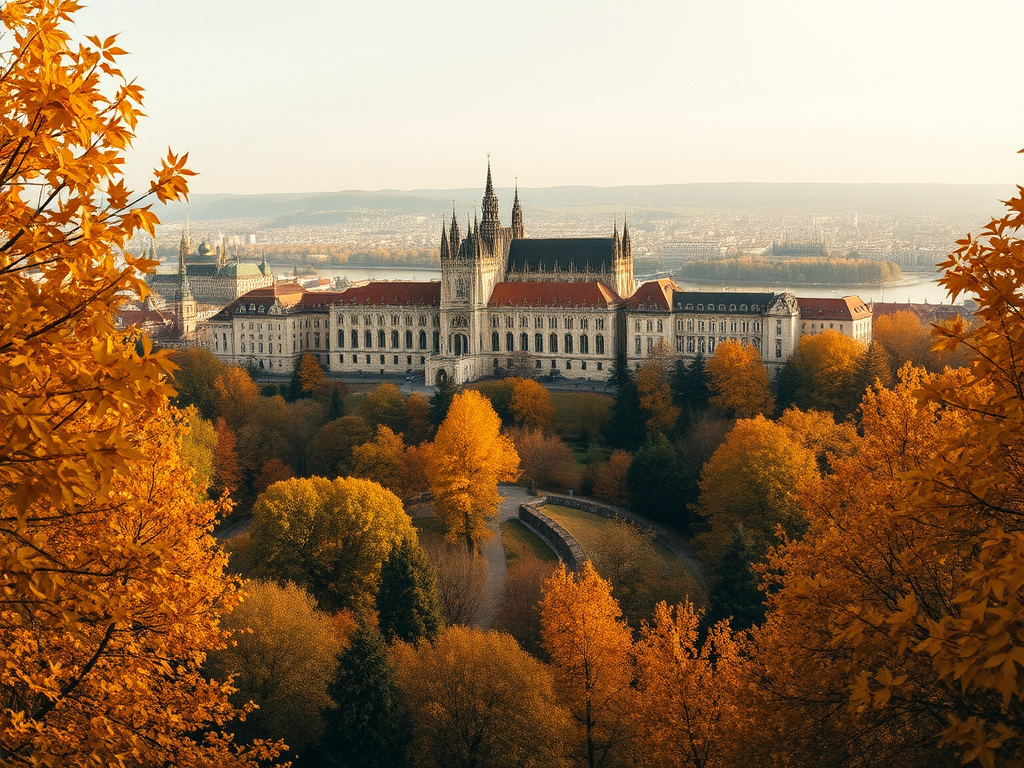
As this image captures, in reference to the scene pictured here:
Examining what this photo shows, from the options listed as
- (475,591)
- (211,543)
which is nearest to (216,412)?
(475,591)

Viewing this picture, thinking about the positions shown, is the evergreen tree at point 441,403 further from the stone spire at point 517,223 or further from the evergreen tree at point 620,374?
the stone spire at point 517,223

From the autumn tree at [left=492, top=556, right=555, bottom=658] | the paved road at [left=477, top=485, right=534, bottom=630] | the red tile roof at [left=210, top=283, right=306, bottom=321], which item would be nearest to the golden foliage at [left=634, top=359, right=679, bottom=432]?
the paved road at [left=477, top=485, right=534, bottom=630]

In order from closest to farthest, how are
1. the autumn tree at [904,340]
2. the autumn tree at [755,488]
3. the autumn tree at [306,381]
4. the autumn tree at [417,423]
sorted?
the autumn tree at [755,488]
the autumn tree at [417,423]
the autumn tree at [904,340]
the autumn tree at [306,381]

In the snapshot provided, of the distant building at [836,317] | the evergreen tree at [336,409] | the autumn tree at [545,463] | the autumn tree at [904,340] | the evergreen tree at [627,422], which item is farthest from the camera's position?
the distant building at [836,317]

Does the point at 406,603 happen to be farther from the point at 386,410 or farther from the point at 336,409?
the point at 336,409

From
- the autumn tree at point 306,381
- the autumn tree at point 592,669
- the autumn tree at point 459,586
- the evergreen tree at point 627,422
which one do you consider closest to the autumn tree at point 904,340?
the evergreen tree at point 627,422

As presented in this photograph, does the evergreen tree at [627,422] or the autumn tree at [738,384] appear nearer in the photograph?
the evergreen tree at [627,422]

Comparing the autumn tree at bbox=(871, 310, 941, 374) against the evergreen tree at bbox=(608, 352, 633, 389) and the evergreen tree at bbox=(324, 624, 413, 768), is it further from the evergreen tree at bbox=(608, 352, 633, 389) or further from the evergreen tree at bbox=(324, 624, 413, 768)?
the evergreen tree at bbox=(324, 624, 413, 768)
